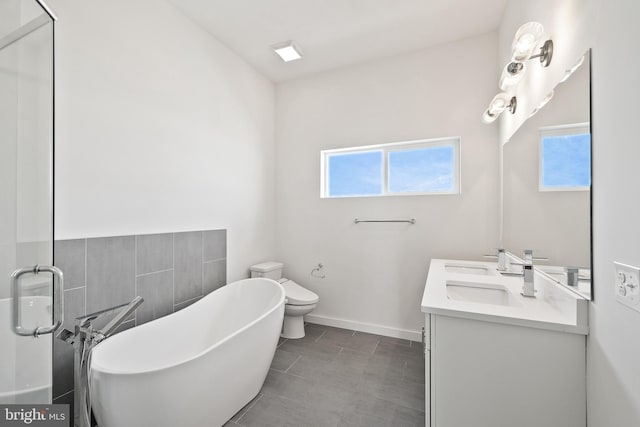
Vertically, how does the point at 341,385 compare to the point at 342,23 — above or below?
below

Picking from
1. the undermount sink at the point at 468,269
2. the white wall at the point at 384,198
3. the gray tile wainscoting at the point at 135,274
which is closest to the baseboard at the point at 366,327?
the white wall at the point at 384,198

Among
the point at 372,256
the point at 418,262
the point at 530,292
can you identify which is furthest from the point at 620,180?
the point at 372,256

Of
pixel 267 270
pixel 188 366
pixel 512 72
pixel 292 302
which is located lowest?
pixel 292 302

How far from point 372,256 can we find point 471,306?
169cm

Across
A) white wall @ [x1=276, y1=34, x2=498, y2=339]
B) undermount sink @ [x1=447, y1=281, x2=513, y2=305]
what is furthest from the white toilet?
undermount sink @ [x1=447, y1=281, x2=513, y2=305]

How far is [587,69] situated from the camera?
1.01 metres

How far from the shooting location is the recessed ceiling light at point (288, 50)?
8.25 feet

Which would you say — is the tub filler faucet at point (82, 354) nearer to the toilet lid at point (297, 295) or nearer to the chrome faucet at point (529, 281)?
the toilet lid at point (297, 295)

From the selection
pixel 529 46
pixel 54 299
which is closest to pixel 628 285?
pixel 529 46

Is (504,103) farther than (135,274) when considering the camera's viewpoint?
Yes

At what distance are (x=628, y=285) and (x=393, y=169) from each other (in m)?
2.28

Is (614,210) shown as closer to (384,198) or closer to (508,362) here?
(508,362)

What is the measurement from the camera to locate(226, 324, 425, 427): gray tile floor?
167cm

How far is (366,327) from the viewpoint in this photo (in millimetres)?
2900
